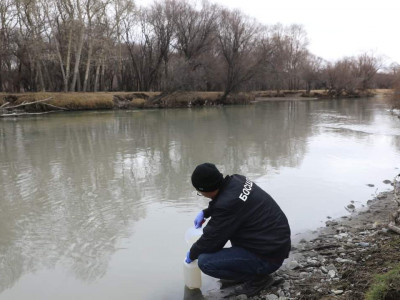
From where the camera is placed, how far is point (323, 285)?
3793mm

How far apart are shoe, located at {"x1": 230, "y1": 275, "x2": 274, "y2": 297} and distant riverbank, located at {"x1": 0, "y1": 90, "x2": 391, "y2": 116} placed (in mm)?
27809

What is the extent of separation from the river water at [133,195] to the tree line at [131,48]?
74.7ft

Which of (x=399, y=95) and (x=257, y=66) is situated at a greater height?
(x=257, y=66)

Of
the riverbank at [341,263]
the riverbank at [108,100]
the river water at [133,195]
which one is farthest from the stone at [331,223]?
the riverbank at [108,100]

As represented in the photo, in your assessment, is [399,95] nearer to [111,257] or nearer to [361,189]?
[361,189]

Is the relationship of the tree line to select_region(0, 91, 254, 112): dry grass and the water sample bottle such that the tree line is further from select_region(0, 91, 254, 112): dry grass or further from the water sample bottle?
the water sample bottle

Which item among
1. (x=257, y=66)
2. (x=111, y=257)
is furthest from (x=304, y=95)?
(x=111, y=257)

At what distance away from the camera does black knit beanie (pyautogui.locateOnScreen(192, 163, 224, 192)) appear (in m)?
3.41

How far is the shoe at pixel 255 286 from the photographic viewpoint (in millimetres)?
3859

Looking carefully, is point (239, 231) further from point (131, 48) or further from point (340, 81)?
point (340, 81)

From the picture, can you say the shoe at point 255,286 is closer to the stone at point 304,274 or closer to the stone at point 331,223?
the stone at point 304,274

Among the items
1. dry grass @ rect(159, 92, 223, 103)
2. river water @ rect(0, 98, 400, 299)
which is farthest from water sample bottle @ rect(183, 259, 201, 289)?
dry grass @ rect(159, 92, 223, 103)

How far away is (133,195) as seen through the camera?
7.88m

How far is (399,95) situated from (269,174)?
22.7 metres
